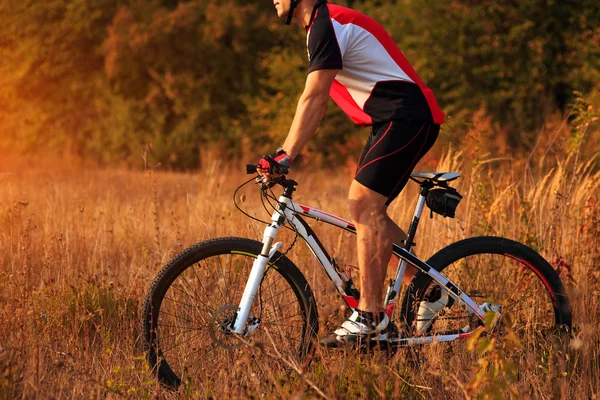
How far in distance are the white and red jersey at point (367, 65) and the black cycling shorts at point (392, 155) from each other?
2.1 inches

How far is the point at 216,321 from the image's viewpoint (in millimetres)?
4102

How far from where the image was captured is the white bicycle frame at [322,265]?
4035 mm

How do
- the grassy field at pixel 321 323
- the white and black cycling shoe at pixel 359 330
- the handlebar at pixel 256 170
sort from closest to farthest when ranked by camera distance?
the grassy field at pixel 321 323
the handlebar at pixel 256 170
the white and black cycling shoe at pixel 359 330

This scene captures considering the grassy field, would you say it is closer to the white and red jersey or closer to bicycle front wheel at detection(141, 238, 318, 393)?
bicycle front wheel at detection(141, 238, 318, 393)

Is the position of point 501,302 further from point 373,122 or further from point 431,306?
point 373,122

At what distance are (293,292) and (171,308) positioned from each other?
0.62 m

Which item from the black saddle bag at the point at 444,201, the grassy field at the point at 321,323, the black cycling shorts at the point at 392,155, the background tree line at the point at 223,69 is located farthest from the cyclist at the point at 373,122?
the background tree line at the point at 223,69

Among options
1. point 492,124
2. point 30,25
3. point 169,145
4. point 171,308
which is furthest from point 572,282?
point 30,25

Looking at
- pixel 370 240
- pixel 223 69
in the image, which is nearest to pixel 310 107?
pixel 370 240

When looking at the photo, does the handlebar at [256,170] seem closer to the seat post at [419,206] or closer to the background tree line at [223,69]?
the seat post at [419,206]

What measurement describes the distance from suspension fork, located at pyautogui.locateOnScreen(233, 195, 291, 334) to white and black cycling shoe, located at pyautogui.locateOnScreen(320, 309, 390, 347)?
43 cm

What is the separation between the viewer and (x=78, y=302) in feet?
16.5

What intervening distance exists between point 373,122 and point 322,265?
30.4 inches

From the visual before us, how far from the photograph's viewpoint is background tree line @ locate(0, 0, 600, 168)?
17281 millimetres
